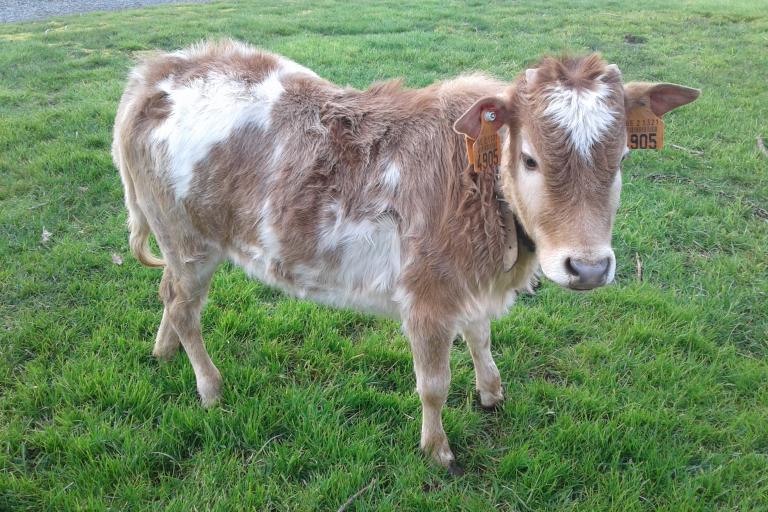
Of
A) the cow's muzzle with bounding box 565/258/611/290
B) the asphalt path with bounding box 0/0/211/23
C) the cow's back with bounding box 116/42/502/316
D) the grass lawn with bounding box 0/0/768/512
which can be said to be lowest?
the grass lawn with bounding box 0/0/768/512

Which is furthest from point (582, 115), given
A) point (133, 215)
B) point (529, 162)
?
point (133, 215)

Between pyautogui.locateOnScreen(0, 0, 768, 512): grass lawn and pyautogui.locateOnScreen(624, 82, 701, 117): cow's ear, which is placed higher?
pyautogui.locateOnScreen(624, 82, 701, 117): cow's ear

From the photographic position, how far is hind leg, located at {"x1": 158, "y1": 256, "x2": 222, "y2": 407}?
11.4ft

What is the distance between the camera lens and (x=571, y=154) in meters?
2.28

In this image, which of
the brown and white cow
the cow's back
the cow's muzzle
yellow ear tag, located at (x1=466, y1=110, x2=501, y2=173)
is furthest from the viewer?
the cow's back

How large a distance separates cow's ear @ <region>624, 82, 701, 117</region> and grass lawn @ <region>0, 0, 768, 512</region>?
183 cm

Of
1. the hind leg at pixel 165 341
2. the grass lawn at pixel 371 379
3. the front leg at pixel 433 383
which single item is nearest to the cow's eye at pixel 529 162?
the front leg at pixel 433 383

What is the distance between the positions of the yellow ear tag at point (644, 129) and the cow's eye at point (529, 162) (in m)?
0.49

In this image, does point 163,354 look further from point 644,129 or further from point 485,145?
point 644,129

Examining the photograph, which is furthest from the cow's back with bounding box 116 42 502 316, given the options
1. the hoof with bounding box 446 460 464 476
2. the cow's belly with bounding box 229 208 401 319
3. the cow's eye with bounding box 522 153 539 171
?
the hoof with bounding box 446 460 464 476

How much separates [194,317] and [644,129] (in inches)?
113

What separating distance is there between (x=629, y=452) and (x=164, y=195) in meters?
3.15

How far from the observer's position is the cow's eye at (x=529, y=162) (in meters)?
2.41

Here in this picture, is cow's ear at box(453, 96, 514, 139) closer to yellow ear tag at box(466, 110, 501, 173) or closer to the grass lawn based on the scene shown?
yellow ear tag at box(466, 110, 501, 173)
